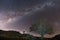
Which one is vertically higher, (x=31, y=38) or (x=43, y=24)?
(x=43, y=24)

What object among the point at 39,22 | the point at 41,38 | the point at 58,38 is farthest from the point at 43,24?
the point at 58,38

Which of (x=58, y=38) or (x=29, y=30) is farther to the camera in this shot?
(x=58, y=38)

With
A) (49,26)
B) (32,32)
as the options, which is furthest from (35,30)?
(49,26)

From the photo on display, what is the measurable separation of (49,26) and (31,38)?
8.45 meters

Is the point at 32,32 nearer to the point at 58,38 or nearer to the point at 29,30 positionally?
the point at 29,30

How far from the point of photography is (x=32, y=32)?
58.9m

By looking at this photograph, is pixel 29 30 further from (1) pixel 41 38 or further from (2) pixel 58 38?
(2) pixel 58 38

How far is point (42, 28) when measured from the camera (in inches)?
2309

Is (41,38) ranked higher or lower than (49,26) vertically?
lower

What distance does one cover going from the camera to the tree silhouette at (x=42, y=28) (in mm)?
56128

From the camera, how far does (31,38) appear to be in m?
58.4

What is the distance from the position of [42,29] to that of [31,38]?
5503 millimetres

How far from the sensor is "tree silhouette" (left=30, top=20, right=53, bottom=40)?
56128 mm

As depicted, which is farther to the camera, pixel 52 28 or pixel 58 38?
pixel 58 38
